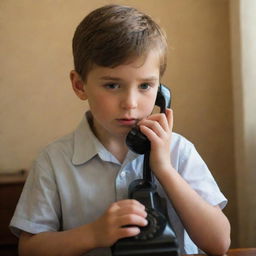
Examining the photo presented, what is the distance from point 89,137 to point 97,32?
28cm

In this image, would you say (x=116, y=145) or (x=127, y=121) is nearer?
(x=127, y=121)

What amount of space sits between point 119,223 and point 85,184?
0.92 ft

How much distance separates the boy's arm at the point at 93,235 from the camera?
23.7 inches

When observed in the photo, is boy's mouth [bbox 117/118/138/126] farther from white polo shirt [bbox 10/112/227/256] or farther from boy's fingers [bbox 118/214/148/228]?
boy's fingers [bbox 118/214/148/228]

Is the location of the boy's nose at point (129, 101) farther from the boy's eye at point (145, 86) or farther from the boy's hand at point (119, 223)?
the boy's hand at point (119, 223)

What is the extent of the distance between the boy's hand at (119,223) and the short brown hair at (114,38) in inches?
11.6

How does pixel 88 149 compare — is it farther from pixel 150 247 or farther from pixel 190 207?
pixel 150 247

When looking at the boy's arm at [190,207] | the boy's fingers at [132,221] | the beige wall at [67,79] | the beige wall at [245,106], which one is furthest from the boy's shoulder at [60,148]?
the beige wall at [67,79]

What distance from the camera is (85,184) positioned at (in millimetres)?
879

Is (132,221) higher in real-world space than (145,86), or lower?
lower

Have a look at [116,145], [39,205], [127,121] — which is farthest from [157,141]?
[39,205]

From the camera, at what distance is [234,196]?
71.9 inches

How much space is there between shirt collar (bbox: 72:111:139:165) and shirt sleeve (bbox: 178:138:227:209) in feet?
0.40

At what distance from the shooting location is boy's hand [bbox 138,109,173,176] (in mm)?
770
